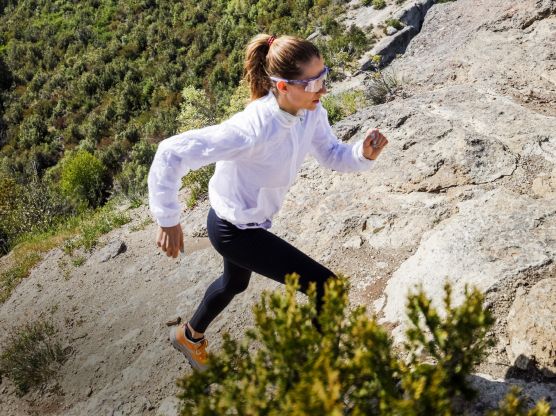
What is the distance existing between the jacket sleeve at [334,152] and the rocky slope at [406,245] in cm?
97

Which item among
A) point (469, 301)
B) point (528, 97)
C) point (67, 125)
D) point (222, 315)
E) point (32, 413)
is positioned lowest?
point (67, 125)

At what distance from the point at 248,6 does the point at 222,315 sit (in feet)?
77.0

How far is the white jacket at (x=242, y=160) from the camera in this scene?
2117mm

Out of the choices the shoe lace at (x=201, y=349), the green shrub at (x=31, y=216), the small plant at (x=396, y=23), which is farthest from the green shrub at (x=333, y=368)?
the small plant at (x=396, y=23)

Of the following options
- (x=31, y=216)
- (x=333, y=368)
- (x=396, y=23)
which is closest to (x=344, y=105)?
(x=333, y=368)

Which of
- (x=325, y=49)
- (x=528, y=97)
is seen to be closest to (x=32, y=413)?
(x=528, y=97)

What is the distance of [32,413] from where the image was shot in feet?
13.3

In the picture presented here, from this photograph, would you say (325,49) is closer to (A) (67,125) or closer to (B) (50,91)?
(A) (67,125)

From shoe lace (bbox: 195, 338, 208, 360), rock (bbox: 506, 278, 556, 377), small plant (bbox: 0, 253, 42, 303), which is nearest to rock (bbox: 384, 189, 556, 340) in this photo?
rock (bbox: 506, 278, 556, 377)

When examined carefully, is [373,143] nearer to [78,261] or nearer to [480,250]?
[480,250]

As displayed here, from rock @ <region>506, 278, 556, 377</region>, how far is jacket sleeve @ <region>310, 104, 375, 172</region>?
114cm

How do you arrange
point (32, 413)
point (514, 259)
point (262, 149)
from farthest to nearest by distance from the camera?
1. point (32, 413)
2. point (514, 259)
3. point (262, 149)

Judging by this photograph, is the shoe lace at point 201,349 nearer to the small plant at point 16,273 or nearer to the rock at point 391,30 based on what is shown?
the small plant at point 16,273

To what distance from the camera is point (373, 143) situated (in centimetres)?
261
